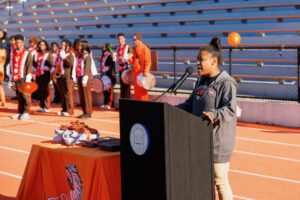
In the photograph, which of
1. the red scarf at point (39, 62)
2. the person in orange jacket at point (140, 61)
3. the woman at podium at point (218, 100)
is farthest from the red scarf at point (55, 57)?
the woman at podium at point (218, 100)

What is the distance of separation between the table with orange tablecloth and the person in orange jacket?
757 cm

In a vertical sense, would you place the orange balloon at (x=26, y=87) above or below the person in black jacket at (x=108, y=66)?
below

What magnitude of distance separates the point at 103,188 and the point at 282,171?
3.82 m

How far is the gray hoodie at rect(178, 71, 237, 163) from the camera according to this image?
5125 millimetres

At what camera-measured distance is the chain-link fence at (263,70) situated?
49.5 feet

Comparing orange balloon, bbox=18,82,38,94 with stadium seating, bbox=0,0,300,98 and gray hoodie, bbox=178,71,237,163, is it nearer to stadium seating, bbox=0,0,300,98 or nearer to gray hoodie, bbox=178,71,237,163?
stadium seating, bbox=0,0,300,98

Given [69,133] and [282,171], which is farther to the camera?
[282,171]

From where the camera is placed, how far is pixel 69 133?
6160mm

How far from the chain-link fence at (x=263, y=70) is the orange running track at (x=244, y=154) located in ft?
7.14

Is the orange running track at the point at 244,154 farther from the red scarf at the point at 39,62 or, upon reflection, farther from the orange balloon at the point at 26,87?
the red scarf at the point at 39,62

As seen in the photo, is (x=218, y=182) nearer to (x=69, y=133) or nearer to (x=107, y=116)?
(x=69, y=133)

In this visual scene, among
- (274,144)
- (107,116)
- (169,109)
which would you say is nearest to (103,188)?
(169,109)

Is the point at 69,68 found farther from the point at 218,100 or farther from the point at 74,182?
the point at 218,100

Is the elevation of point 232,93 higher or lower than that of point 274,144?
higher
